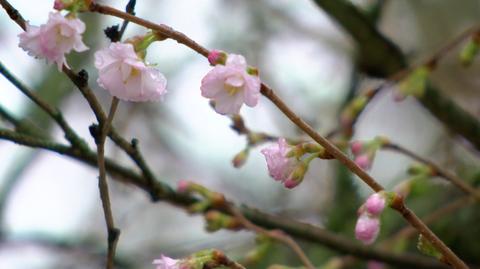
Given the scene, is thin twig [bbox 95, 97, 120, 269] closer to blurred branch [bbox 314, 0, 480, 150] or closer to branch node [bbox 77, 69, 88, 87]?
branch node [bbox 77, 69, 88, 87]

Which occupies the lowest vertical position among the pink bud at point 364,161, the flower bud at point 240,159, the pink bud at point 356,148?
the pink bud at point 364,161

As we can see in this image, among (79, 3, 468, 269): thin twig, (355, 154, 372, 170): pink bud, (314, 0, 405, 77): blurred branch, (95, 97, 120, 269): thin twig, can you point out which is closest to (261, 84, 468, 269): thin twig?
(79, 3, 468, 269): thin twig

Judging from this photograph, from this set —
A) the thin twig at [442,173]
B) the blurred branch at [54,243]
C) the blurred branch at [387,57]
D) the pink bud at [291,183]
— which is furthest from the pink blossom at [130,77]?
the blurred branch at [54,243]

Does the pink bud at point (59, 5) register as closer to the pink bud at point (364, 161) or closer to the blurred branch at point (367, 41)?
the pink bud at point (364, 161)

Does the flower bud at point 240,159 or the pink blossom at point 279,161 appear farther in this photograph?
the flower bud at point 240,159

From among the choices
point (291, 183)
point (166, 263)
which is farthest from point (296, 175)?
point (166, 263)
